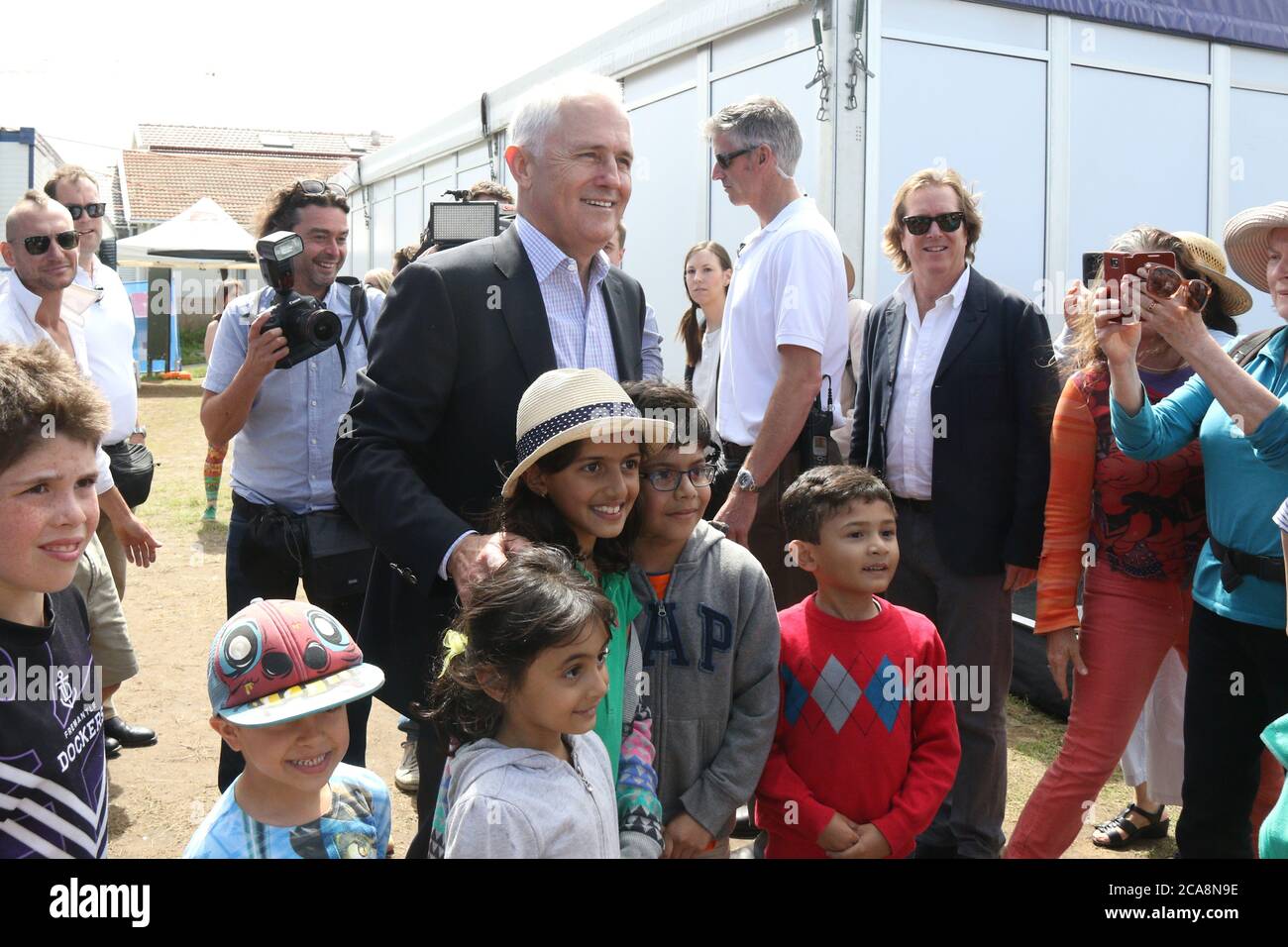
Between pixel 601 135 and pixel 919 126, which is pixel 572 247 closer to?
pixel 601 135

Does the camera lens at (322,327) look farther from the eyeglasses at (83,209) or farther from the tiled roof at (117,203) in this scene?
the tiled roof at (117,203)

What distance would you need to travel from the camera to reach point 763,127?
12.1 ft

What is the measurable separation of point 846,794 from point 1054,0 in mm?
5256

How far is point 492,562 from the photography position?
1.94 meters

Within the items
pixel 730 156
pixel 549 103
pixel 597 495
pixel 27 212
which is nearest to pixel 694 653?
pixel 597 495

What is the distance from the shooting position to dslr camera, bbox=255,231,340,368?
3262 millimetres

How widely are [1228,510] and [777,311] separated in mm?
1473

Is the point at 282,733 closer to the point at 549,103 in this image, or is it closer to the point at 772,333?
the point at 549,103

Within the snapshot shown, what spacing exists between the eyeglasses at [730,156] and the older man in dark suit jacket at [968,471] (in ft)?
1.89

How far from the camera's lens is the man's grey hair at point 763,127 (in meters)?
3.70

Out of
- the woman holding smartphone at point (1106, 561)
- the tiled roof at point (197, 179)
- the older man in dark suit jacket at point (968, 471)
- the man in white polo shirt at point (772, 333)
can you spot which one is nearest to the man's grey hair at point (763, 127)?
the man in white polo shirt at point (772, 333)

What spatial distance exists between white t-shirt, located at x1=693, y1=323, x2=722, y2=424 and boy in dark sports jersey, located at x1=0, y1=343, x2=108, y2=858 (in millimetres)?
3217

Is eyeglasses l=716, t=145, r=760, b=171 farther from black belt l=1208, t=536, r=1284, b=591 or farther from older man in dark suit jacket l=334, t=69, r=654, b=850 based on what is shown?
black belt l=1208, t=536, r=1284, b=591
